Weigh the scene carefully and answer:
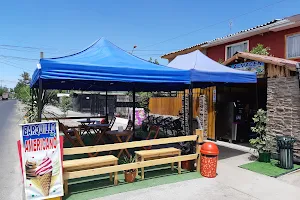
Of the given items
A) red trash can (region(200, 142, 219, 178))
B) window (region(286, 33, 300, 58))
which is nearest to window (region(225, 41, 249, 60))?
window (region(286, 33, 300, 58))

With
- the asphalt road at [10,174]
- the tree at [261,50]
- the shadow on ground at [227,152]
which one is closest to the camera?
Result: the asphalt road at [10,174]

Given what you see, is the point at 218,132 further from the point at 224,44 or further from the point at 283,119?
the point at 224,44

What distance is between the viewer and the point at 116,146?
4.52 metres

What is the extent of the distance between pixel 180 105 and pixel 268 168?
802 cm

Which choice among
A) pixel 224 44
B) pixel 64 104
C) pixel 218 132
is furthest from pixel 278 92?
pixel 64 104

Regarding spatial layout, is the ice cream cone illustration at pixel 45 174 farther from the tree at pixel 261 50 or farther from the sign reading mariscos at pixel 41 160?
the tree at pixel 261 50

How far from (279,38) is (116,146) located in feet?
31.9

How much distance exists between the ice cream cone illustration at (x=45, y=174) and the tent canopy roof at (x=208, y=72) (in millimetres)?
3507

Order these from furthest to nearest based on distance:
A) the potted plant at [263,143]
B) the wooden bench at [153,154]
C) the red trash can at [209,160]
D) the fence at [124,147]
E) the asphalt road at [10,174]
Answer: the potted plant at [263,143], the red trash can at [209,160], the wooden bench at [153,154], the asphalt road at [10,174], the fence at [124,147]

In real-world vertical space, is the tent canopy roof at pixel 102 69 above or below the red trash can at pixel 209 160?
above

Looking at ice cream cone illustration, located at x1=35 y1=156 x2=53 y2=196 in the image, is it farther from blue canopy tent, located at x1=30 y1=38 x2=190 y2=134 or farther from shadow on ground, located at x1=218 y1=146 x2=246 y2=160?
shadow on ground, located at x1=218 y1=146 x2=246 y2=160

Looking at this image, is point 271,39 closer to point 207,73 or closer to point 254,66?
point 254,66

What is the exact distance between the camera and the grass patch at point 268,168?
5.44 metres

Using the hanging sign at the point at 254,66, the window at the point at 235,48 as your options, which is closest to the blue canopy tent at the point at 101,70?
the hanging sign at the point at 254,66
